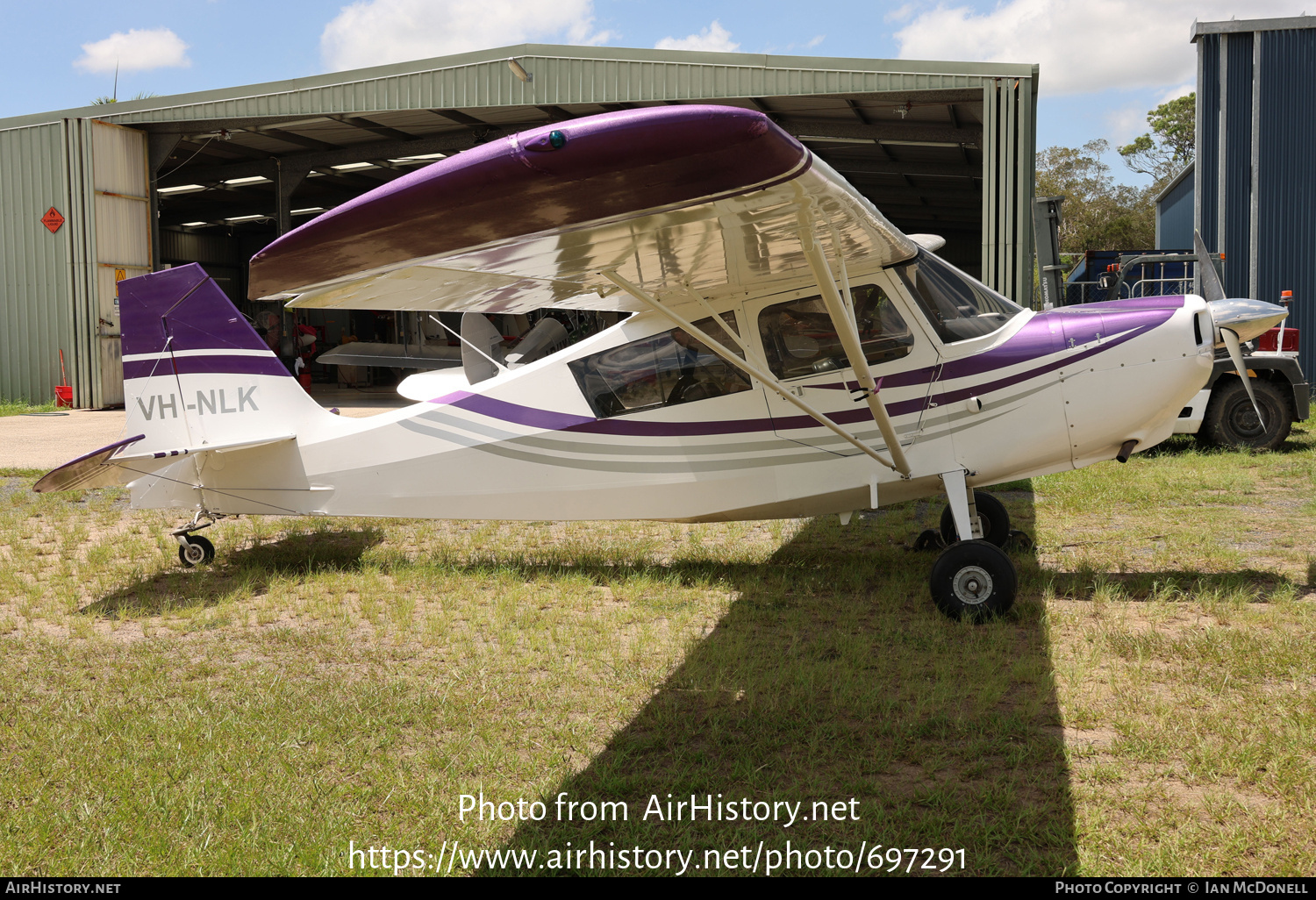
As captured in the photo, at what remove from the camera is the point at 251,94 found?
16.1 metres

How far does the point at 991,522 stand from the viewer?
6625 millimetres

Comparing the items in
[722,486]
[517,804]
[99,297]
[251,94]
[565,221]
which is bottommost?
[517,804]

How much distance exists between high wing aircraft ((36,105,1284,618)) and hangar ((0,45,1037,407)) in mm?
7134

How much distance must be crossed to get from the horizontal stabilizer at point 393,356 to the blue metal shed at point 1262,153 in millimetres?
15544

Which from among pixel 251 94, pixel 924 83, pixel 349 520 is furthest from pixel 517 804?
pixel 251 94

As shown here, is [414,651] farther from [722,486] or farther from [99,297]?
[99,297]

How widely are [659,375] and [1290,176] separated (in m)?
14.5

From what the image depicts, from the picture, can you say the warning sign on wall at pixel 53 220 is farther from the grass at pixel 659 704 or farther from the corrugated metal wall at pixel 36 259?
the grass at pixel 659 704

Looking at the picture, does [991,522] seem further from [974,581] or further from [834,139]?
[834,139]

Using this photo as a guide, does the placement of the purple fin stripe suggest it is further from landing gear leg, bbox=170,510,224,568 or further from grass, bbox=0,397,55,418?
grass, bbox=0,397,55,418

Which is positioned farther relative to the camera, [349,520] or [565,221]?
[349,520]

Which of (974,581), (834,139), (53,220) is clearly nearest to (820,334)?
(974,581)

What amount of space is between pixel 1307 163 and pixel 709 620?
15.4 m

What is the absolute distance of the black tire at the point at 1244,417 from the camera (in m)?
10.9
